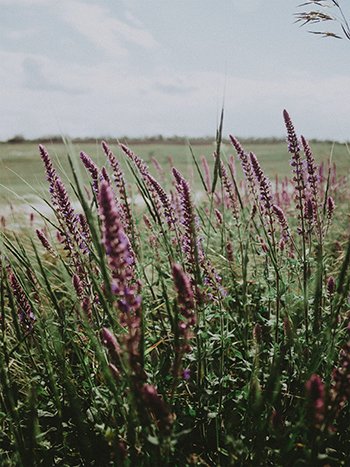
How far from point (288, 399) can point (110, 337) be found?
110cm

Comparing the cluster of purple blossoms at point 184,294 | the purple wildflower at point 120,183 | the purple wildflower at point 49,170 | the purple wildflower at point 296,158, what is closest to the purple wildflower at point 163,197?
the purple wildflower at point 120,183

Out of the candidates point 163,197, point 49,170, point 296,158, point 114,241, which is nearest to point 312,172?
point 296,158

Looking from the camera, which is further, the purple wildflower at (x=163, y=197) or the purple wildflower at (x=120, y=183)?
the purple wildflower at (x=120, y=183)

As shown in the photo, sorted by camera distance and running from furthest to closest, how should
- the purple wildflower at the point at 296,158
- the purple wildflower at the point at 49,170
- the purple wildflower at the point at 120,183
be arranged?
the purple wildflower at the point at 296,158 < the purple wildflower at the point at 120,183 < the purple wildflower at the point at 49,170

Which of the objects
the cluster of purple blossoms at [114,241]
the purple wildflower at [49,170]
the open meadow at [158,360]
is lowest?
the open meadow at [158,360]

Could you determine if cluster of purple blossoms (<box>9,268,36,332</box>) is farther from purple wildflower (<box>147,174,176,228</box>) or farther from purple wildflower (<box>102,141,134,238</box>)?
purple wildflower (<box>147,174,176,228</box>)

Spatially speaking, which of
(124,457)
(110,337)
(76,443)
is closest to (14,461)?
(76,443)

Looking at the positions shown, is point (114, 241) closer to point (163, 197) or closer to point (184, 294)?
point (184, 294)

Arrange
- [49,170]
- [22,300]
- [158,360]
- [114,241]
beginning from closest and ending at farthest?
[114,241]
[49,170]
[22,300]
[158,360]

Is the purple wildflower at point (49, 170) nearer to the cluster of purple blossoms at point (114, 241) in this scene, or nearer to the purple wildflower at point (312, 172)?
the cluster of purple blossoms at point (114, 241)

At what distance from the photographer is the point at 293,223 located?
6.54 m

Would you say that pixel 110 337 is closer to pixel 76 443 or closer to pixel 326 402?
pixel 326 402

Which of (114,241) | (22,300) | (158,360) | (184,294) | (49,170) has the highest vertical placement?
(49,170)

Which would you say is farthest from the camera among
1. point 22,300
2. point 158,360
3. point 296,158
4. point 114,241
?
point 296,158
